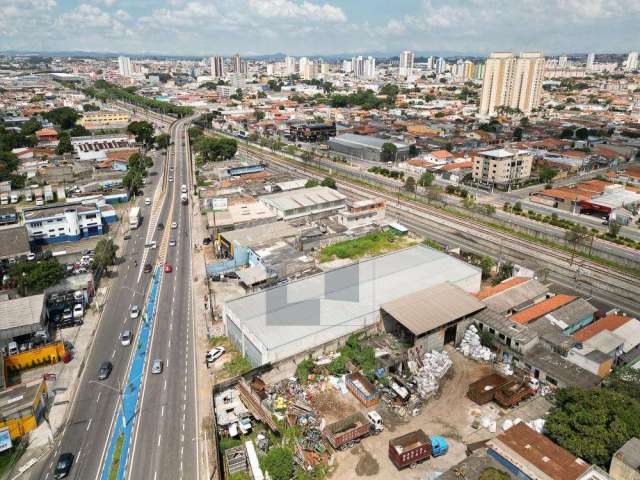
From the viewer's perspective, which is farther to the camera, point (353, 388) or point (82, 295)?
point (82, 295)

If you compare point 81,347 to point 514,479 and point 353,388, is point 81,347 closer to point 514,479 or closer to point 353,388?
point 353,388

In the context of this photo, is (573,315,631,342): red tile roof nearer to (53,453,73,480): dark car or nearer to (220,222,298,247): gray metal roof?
(220,222,298,247): gray metal roof

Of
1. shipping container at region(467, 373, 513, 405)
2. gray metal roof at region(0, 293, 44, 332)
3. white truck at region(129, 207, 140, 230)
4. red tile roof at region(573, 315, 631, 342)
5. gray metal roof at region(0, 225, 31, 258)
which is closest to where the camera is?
shipping container at region(467, 373, 513, 405)

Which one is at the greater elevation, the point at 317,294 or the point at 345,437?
the point at 317,294

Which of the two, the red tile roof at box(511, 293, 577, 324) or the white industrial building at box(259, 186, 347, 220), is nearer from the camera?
the red tile roof at box(511, 293, 577, 324)

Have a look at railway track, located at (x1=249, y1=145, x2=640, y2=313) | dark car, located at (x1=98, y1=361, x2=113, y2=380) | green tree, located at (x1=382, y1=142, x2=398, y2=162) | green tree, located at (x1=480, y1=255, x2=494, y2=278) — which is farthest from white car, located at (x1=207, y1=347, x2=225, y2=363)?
green tree, located at (x1=382, y1=142, x2=398, y2=162)

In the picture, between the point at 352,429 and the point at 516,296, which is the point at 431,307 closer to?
the point at 516,296

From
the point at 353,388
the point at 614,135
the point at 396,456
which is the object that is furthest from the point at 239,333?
the point at 614,135

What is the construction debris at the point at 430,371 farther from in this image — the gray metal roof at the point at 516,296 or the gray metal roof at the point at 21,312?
the gray metal roof at the point at 21,312
